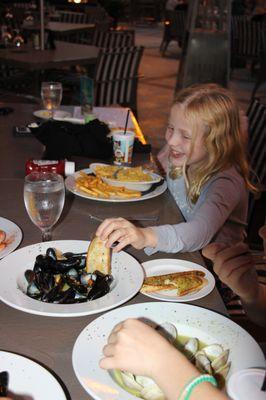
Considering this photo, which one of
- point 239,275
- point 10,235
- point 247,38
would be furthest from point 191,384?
point 247,38

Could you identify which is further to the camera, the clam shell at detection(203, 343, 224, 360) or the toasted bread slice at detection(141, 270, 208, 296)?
the toasted bread slice at detection(141, 270, 208, 296)

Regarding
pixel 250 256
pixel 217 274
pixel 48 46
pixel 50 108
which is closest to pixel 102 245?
→ pixel 217 274

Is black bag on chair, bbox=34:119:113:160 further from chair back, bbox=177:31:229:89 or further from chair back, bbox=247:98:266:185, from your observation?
chair back, bbox=177:31:229:89

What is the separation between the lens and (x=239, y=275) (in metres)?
1.80

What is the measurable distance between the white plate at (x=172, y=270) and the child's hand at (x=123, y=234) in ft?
0.24

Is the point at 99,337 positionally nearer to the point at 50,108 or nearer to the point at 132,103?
the point at 50,108

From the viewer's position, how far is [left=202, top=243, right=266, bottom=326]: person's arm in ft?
5.64

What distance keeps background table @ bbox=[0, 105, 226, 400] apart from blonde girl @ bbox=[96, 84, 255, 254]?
150 mm

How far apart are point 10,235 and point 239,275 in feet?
2.96

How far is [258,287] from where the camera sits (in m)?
1.78

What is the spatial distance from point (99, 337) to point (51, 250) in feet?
1.08

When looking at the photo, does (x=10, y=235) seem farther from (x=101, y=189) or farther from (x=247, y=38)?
(x=247, y=38)

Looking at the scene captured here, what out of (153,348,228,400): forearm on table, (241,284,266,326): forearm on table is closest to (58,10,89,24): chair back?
(241,284,266,326): forearm on table

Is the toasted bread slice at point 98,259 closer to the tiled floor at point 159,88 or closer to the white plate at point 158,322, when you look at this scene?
the white plate at point 158,322
